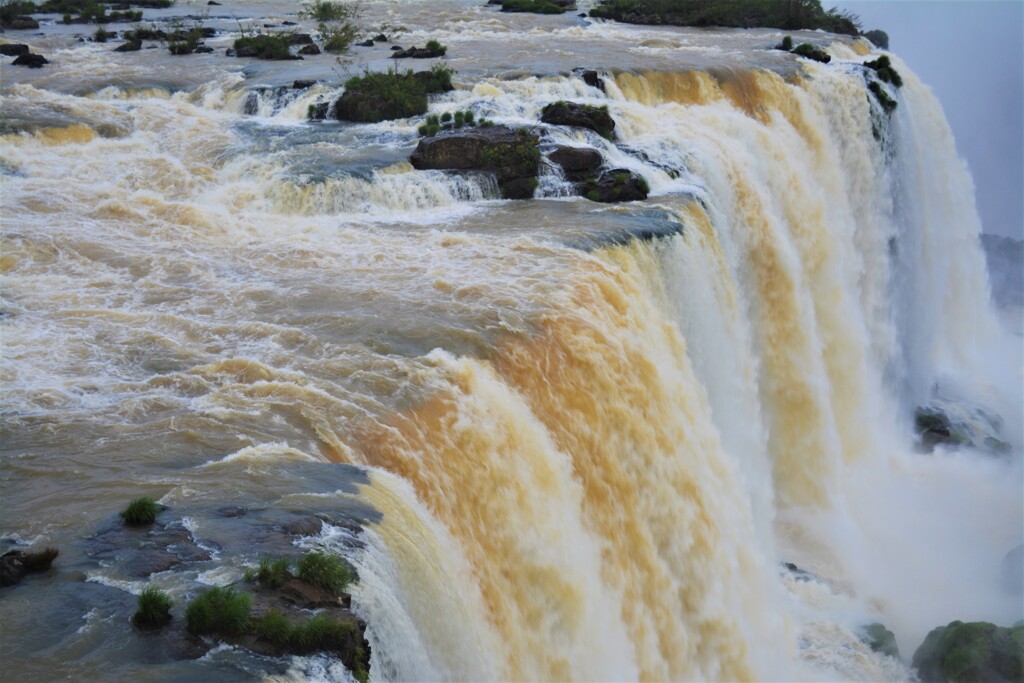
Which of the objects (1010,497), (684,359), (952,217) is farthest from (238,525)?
(952,217)

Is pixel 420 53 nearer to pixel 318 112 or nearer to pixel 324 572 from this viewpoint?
pixel 318 112

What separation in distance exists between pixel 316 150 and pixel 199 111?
158 inches

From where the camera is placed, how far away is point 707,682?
11.2m

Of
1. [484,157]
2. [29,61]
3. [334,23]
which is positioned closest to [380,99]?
[484,157]

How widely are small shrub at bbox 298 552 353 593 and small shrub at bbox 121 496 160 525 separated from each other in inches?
57.1

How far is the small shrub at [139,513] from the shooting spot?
7457 millimetres

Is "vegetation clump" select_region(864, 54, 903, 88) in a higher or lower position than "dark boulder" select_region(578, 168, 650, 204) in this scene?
higher

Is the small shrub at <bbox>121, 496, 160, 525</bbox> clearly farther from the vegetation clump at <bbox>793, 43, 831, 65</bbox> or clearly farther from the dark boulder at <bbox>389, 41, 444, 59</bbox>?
the vegetation clump at <bbox>793, 43, 831, 65</bbox>

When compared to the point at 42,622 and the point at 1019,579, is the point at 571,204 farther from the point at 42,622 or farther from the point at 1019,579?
the point at 42,622

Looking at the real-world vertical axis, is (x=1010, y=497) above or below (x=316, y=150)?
below

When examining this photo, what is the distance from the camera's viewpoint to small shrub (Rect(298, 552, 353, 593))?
660 cm

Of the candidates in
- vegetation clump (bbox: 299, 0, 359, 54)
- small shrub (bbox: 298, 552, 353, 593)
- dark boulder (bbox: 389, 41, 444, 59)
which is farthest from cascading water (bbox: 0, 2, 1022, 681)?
vegetation clump (bbox: 299, 0, 359, 54)

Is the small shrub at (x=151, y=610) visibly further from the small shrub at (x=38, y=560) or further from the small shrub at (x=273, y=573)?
the small shrub at (x=38, y=560)

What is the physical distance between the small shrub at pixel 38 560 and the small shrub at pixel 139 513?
1.95 feet
